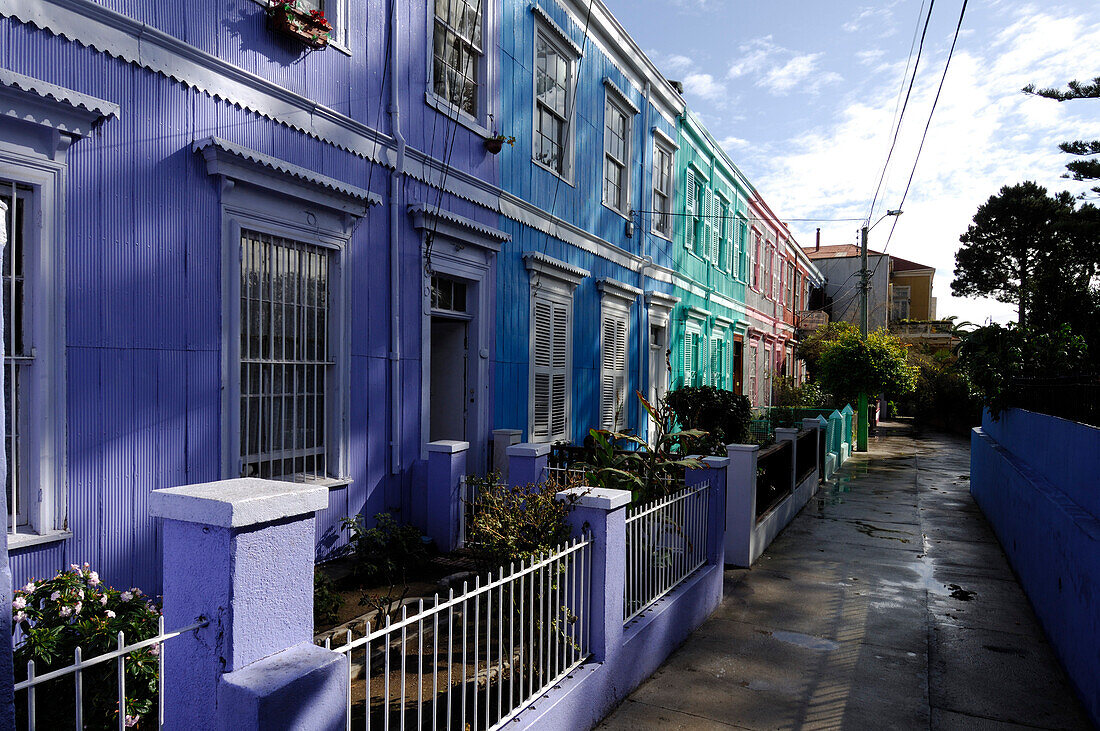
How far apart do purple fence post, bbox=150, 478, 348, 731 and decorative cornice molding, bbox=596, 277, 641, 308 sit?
9189 mm

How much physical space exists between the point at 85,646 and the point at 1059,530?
6.45 metres

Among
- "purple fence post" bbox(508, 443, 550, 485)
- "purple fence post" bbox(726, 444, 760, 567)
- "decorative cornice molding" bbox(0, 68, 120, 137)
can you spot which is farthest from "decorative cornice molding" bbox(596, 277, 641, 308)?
"decorative cornice molding" bbox(0, 68, 120, 137)

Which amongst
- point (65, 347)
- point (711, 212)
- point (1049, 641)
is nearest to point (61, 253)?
point (65, 347)

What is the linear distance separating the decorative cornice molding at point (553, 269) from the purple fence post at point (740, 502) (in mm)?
3334

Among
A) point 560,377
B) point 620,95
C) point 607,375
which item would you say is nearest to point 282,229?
point 560,377

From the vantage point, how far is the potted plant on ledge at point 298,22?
17.5 feet

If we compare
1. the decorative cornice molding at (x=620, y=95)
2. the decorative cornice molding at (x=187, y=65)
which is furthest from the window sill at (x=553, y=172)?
the decorative cornice molding at (x=187, y=65)

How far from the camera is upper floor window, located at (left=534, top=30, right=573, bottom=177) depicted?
372 inches

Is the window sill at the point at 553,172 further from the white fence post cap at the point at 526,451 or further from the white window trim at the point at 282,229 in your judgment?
the white fence post cap at the point at 526,451

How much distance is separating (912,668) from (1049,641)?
4.76 ft

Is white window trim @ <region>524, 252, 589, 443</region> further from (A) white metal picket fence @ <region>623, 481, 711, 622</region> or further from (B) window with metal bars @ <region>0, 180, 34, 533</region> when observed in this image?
(B) window with metal bars @ <region>0, 180, 34, 533</region>

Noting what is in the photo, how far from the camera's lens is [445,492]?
660 cm

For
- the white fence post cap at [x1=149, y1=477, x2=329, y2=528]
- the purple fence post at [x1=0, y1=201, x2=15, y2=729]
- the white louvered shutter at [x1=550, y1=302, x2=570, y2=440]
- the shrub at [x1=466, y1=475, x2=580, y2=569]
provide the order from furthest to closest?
the white louvered shutter at [x1=550, y1=302, x2=570, y2=440]
the shrub at [x1=466, y1=475, x2=580, y2=569]
the white fence post cap at [x1=149, y1=477, x2=329, y2=528]
the purple fence post at [x1=0, y1=201, x2=15, y2=729]

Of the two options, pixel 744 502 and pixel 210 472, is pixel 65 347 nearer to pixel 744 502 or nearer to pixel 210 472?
pixel 210 472
